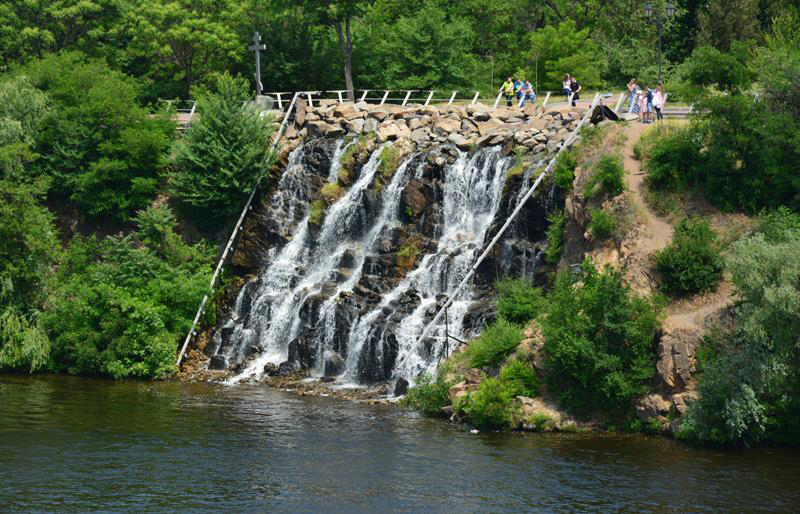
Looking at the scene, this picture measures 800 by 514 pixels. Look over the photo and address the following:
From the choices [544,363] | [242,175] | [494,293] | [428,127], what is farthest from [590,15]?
[544,363]

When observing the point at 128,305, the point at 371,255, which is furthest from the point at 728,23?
the point at 128,305

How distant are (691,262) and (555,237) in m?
6.55

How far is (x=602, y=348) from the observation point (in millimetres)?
40719

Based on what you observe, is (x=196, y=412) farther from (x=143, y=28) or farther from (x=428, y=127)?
(x=143, y=28)

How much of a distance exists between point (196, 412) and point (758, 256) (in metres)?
19.6

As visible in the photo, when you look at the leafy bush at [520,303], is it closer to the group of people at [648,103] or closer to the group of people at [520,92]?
the group of people at [648,103]

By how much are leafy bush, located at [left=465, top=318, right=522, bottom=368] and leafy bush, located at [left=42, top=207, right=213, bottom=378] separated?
13925 mm

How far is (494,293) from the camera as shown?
4850 centimetres

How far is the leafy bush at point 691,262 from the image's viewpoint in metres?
42.5

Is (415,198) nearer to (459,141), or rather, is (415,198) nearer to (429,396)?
(459,141)

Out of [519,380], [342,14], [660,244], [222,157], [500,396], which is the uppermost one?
[342,14]

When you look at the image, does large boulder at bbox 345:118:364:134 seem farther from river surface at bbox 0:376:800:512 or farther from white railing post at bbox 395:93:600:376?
river surface at bbox 0:376:800:512

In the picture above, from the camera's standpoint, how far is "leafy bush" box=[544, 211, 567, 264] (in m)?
47.5

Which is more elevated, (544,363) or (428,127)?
(428,127)
